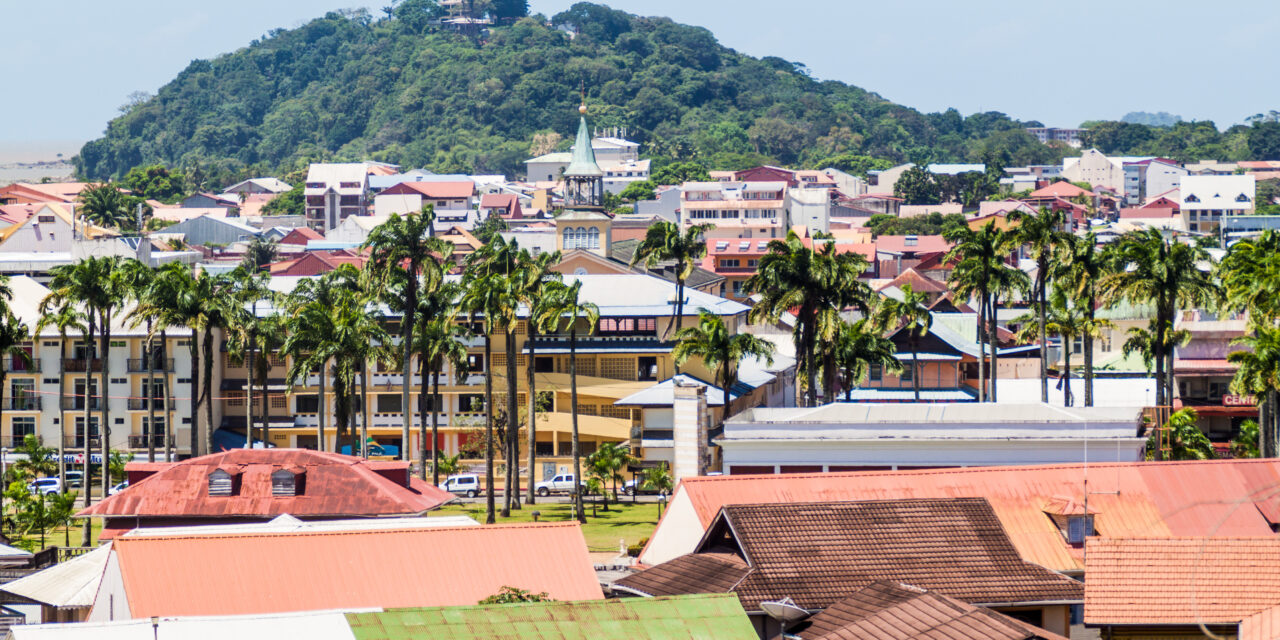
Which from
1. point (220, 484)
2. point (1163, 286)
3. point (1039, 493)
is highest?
point (1163, 286)

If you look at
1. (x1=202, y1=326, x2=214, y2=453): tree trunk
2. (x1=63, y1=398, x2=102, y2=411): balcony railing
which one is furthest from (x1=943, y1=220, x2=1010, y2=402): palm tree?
(x1=63, y1=398, x2=102, y2=411): balcony railing

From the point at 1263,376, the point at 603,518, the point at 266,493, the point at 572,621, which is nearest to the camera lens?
the point at 572,621

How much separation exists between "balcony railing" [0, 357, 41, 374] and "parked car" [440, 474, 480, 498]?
2495 centimetres

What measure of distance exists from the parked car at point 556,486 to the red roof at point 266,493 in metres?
24.1

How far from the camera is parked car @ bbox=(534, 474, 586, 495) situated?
90.5 meters

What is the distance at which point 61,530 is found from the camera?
7981 centimetres

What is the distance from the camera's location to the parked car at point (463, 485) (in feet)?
290

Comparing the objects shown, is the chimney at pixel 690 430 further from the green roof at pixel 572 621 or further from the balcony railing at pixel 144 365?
the balcony railing at pixel 144 365

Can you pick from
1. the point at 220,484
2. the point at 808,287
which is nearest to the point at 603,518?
the point at 808,287

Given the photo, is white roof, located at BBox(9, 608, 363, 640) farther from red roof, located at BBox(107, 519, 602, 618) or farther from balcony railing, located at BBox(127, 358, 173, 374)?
balcony railing, located at BBox(127, 358, 173, 374)

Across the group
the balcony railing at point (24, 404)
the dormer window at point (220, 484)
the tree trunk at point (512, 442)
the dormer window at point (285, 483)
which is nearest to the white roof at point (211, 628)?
the dormer window at point (220, 484)

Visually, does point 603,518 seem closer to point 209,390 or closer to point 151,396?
point 209,390

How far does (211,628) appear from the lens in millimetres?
36344

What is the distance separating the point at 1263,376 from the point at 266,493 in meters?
38.4
